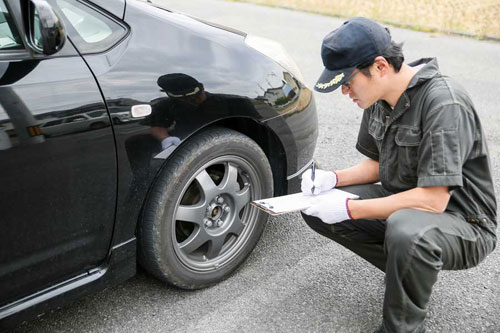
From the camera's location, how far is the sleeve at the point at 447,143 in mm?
1842

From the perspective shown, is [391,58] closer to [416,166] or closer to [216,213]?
[416,166]

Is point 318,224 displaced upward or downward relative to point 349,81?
downward

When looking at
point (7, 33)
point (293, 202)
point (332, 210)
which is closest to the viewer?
A: point (7, 33)

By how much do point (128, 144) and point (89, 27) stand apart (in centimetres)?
49

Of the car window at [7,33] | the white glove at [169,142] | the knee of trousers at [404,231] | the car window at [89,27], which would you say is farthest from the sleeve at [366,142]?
the car window at [7,33]

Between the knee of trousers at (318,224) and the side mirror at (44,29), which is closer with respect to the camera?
the side mirror at (44,29)

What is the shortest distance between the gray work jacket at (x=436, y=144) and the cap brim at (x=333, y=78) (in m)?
0.25

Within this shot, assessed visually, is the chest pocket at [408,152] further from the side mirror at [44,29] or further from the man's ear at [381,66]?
the side mirror at [44,29]

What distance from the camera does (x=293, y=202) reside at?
2367 millimetres

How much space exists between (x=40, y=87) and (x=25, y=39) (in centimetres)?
18

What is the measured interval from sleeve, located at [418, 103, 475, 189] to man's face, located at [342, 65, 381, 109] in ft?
0.79

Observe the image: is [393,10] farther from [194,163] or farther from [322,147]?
[194,163]

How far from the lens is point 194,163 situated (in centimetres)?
218

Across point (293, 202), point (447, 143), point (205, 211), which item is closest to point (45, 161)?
point (205, 211)
